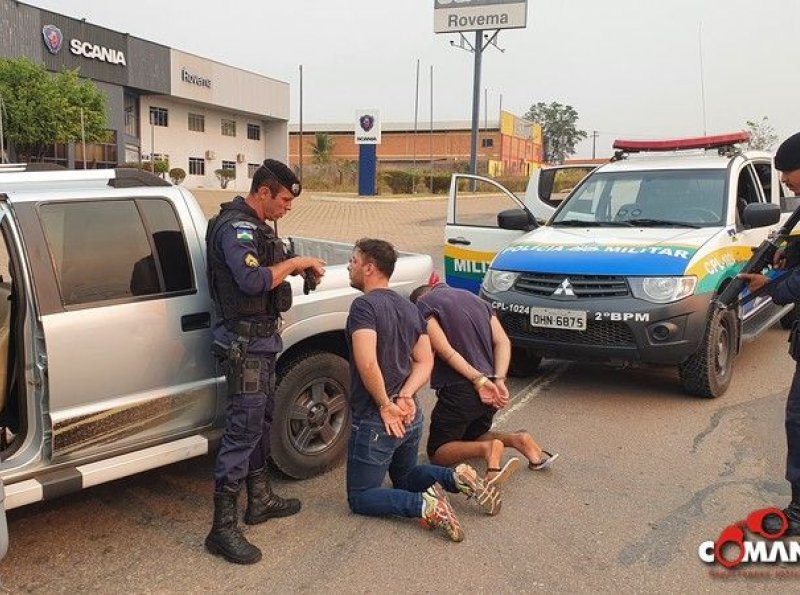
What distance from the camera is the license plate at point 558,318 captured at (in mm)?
5293

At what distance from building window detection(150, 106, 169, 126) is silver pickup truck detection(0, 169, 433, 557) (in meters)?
42.9

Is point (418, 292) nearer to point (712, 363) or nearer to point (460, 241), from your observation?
point (712, 363)

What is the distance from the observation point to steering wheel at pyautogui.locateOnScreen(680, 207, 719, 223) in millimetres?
6027

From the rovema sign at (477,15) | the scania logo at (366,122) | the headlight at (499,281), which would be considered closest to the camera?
the headlight at (499,281)

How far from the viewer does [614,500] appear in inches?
152

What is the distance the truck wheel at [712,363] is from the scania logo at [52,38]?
36.2 meters

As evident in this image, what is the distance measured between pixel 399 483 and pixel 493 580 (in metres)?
0.86

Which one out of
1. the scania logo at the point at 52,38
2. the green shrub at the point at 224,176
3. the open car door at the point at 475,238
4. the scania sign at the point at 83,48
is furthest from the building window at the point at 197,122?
the open car door at the point at 475,238

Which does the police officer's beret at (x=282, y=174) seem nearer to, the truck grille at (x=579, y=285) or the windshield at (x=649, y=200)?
the truck grille at (x=579, y=285)

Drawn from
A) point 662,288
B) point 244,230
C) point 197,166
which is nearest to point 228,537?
point 244,230

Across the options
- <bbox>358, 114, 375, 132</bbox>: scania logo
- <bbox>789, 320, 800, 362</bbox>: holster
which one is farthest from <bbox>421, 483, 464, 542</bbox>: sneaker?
<bbox>358, 114, 375, 132</bbox>: scania logo

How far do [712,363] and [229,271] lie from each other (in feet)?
12.3

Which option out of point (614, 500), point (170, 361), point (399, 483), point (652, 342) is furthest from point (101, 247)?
point (652, 342)

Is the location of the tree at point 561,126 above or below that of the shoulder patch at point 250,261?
above
